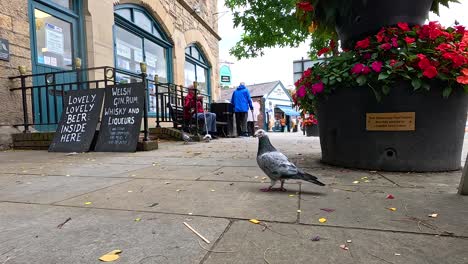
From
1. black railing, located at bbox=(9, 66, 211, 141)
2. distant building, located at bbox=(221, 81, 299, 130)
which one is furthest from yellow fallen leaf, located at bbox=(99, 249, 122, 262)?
distant building, located at bbox=(221, 81, 299, 130)

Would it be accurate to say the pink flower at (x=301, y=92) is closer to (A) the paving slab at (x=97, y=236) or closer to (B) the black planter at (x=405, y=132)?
(B) the black planter at (x=405, y=132)

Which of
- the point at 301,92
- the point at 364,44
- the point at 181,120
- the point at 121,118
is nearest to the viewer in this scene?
the point at 364,44

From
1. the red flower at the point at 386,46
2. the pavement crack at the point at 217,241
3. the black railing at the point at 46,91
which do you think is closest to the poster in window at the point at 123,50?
the black railing at the point at 46,91

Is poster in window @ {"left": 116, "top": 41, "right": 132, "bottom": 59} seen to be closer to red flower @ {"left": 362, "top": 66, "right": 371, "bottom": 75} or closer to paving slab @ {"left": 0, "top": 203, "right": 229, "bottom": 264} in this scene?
red flower @ {"left": 362, "top": 66, "right": 371, "bottom": 75}

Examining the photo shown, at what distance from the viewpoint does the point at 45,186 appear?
256 cm

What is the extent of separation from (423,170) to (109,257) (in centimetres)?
278

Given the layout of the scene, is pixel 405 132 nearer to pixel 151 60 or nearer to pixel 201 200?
pixel 201 200

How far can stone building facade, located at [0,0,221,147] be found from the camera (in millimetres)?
5703

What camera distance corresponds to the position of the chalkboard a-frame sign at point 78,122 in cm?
538

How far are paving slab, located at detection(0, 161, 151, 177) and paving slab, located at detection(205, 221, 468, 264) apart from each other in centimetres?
223

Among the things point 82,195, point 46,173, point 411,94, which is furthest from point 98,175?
point 411,94

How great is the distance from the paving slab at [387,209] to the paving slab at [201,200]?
0.16 m

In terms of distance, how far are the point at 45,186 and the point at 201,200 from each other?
4.96 feet

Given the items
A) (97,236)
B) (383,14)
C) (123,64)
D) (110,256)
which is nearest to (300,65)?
(123,64)
